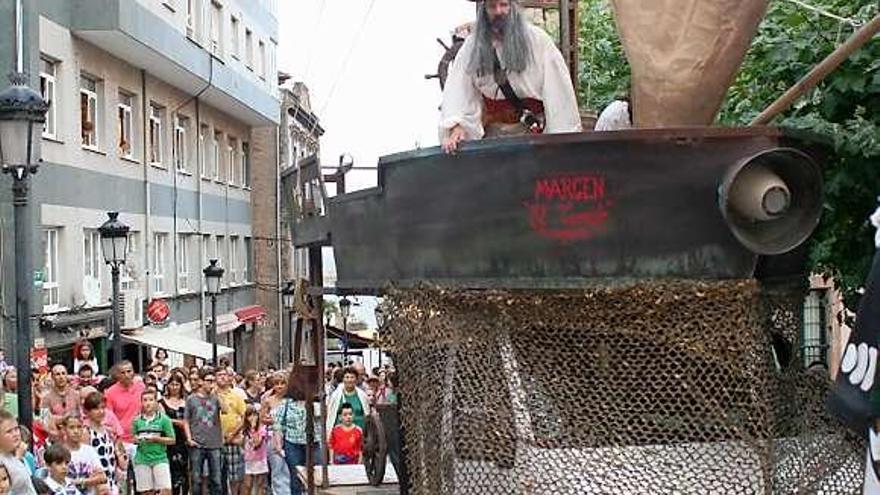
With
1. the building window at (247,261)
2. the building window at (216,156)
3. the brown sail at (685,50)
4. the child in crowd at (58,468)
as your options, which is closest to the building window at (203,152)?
the building window at (216,156)

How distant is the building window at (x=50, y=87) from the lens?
21375 mm

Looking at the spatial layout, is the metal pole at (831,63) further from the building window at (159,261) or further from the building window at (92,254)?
the building window at (159,261)

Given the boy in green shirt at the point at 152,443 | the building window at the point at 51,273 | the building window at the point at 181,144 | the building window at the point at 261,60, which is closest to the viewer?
the boy in green shirt at the point at 152,443

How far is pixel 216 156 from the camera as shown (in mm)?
35312

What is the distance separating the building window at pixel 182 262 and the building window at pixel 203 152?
6.50 ft

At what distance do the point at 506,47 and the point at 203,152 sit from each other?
1141 inches

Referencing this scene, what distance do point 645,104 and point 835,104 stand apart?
153 inches

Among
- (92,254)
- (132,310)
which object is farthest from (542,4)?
(132,310)

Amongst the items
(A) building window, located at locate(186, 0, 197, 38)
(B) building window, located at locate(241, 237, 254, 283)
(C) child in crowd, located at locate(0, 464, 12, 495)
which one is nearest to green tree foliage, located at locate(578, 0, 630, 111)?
(C) child in crowd, located at locate(0, 464, 12, 495)

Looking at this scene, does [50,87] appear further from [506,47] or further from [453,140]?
[453,140]

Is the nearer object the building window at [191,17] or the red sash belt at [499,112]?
the red sash belt at [499,112]

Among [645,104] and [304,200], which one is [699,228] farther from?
[304,200]

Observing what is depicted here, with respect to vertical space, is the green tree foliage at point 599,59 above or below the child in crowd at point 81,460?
above

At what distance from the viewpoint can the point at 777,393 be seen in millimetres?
4207
